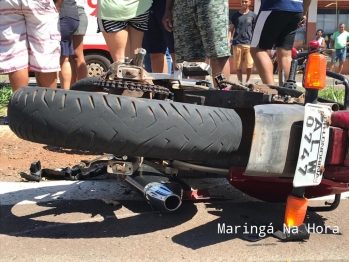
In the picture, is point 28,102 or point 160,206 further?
point 160,206

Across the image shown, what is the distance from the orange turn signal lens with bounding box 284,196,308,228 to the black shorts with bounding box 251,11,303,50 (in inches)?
101

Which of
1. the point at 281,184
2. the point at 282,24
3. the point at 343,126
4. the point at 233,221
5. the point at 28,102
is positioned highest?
the point at 282,24

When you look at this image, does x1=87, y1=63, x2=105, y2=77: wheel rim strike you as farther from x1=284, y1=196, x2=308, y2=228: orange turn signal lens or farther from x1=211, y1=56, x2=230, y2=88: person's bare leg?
x1=284, y1=196, x2=308, y2=228: orange turn signal lens

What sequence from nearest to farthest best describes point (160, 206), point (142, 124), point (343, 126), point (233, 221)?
point (142, 124) < point (343, 126) < point (160, 206) < point (233, 221)

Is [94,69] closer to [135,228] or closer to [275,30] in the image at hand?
[275,30]

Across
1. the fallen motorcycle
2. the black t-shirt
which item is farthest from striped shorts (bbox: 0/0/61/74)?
the black t-shirt

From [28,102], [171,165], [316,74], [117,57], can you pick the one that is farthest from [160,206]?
[117,57]

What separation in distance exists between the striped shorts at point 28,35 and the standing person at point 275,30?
73.1 inches

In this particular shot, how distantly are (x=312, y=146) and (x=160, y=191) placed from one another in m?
0.79

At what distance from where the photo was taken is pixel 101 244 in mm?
2303

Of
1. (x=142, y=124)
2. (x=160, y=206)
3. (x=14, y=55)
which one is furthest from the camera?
(x=14, y=55)

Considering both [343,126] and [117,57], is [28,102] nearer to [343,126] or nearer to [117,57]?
[343,126]

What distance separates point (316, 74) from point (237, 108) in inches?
17.9

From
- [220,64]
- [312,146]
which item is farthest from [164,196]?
[220,64]
